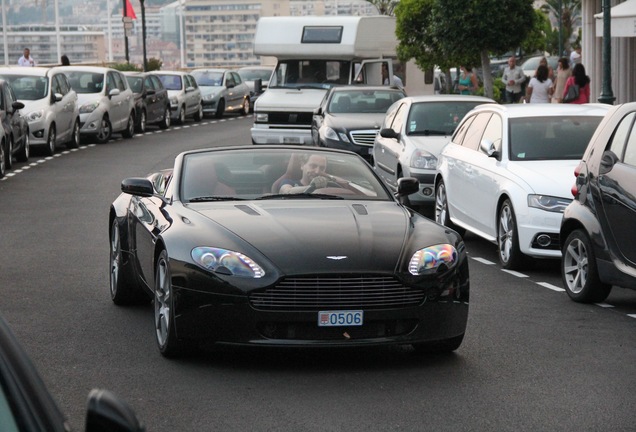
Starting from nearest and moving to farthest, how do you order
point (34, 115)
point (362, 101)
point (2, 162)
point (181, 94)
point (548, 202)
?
point (548, 202)
point (2, 162)
point (362, 101)
point (34, 115)
point (181, 94)

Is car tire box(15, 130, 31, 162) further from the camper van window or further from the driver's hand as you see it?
the driver's hand

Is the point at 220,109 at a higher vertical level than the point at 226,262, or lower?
lower

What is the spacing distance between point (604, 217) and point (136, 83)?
96.5 feet

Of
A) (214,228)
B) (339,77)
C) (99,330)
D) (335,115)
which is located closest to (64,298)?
(99,330)

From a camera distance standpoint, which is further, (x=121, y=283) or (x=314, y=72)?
(x=314, y=72)

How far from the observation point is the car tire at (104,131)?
33281mm

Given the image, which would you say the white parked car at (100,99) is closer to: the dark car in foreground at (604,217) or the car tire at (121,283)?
the car tire at (121,283)

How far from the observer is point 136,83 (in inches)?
1517

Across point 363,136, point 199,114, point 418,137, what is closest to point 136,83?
point 199,114

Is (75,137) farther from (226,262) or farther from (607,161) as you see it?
(226,262)

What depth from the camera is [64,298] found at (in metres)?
10.8

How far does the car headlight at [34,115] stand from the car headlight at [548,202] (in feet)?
57.2

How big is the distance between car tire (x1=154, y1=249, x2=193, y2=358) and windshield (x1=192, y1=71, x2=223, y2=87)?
4103 cm

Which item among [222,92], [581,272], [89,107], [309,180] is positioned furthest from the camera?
[222,92]
